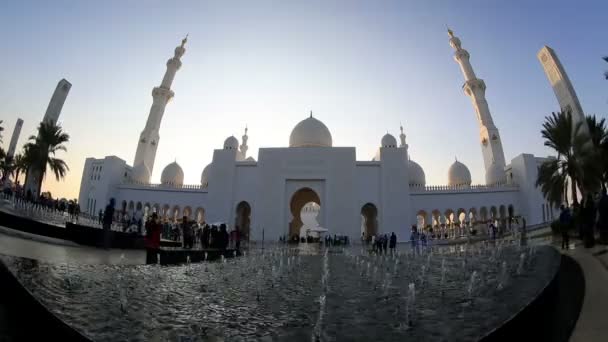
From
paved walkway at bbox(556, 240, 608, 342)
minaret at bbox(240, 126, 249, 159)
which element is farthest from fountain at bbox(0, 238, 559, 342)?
minaret at bbox(240, 126, 249, 159)

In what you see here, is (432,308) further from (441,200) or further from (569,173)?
(441,200)

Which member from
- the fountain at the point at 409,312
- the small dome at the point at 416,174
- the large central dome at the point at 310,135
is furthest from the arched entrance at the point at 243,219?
the fountain at the point at 409,312

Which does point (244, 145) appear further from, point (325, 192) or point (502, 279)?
point (502, 279)

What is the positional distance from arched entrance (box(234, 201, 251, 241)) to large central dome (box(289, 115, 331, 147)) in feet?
21.0

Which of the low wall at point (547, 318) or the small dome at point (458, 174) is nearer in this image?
Result: the low wall at point (547, 318)

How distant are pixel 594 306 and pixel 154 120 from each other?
37535 mm

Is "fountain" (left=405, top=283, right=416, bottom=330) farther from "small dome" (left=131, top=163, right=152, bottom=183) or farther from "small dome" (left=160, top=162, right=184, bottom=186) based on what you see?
"small dome" (left=131, top=163, right=152, bottom=183)

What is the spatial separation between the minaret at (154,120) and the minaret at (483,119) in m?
29.7

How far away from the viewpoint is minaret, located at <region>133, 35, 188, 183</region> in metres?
34.2

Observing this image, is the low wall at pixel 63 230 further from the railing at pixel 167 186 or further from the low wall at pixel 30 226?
the railing at pixel 167 186

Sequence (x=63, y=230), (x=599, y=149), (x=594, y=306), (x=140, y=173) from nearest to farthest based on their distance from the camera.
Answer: (x=594, y=306) → (x=63, y=230) → (x=599, y=149) → (x=140, y=173)

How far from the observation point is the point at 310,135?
28.8 meters

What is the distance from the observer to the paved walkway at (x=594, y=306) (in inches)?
93.3

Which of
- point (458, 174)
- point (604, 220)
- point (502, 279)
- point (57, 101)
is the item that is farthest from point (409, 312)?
point (57, 101)
